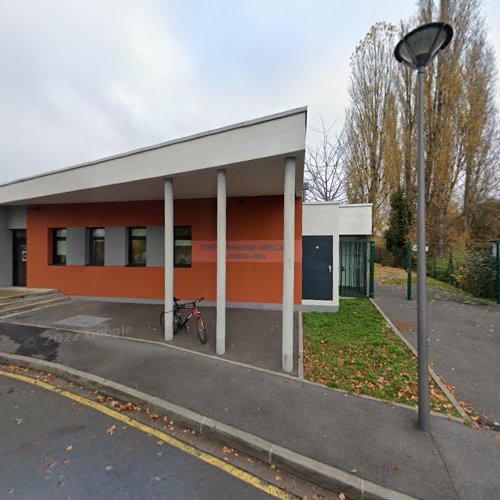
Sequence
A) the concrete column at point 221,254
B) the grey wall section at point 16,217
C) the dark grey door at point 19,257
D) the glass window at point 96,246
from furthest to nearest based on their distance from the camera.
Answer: the dark grey door at point 19,257 → the grey wall section at point 16,217 → the glass window at point 96,246 → the concrete column at point 221,254

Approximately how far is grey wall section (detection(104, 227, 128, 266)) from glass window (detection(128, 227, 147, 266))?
0.21 metres

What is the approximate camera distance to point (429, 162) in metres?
17.6

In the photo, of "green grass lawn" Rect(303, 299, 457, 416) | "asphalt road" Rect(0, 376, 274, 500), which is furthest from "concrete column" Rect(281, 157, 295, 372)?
"asphalt road" Rect(0, 376, 274, 500)

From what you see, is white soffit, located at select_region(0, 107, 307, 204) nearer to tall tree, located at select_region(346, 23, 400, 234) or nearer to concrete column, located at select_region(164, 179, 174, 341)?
concrete column, located at select_region(164, 179, 174, 341)

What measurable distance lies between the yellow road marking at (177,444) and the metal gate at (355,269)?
822 cm

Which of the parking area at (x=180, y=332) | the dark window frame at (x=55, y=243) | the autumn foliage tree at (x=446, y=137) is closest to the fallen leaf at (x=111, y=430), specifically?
the parking area at (x=180, y=332)

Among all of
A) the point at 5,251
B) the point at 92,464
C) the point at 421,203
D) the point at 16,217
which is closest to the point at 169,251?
the point at 92,464

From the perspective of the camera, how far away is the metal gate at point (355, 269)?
943cm

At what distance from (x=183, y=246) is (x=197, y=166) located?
4368mm

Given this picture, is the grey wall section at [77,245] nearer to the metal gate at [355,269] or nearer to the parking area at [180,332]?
the parking area at [180,332]

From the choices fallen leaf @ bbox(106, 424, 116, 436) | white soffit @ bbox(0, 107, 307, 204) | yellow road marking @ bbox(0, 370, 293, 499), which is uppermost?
white soffit @ bbox(0, 107, 307, 204)

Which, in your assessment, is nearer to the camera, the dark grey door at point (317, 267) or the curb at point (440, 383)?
the curb at point (440, 383)

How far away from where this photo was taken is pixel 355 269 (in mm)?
9820

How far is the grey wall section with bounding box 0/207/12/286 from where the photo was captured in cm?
995
